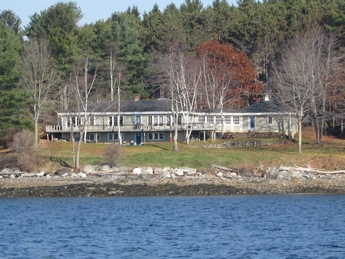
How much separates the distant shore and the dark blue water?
1443 mm

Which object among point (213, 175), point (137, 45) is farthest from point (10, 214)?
point (137, 45)

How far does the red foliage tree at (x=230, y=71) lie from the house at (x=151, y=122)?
646 cm

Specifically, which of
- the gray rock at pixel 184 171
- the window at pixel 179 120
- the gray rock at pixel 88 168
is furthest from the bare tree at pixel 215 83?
the gray rock at pixel 88 168

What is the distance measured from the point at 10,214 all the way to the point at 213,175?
1864 centimetres

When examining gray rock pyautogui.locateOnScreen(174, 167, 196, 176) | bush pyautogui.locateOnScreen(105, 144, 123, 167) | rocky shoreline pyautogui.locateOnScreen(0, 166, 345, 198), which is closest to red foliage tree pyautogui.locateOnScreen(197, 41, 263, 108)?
bush pyautogui.locateOnScreen(105, 144, 123, 167)

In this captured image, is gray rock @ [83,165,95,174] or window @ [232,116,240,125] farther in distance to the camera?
window @ [232,116,240,125]

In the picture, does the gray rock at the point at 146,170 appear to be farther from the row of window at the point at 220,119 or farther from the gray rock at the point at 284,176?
the row of window at the point at 220,119

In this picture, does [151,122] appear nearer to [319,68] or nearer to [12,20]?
[319,68]

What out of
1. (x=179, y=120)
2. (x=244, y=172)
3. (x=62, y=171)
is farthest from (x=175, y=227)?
(x=179, y=120)

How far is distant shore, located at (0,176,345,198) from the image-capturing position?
1890 inches

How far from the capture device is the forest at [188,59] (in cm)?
7081

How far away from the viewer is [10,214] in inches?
1577

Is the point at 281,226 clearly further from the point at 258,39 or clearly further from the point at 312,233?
the point at 258,39

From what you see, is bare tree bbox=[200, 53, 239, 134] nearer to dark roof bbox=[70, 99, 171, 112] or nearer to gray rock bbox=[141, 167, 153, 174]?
dark roof bbox=[70, 99, 171, 112]
